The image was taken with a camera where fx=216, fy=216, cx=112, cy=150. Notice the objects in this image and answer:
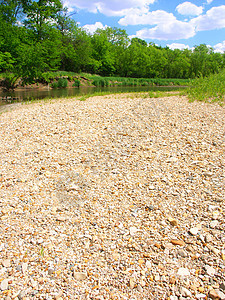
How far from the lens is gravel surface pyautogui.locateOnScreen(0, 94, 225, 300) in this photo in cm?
291

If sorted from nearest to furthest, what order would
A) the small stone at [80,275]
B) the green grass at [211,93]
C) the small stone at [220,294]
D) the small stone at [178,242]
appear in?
the small stone at [220,294]
the small stone at [80,275]
the small stone at [178,242]
the green grass at [211,93]

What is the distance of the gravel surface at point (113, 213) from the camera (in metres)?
2.91

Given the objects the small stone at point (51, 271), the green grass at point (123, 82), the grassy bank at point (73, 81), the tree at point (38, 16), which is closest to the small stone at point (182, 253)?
the small stone at point (51, 271)

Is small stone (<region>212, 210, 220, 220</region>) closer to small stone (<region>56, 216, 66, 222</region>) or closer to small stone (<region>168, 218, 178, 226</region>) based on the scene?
small stone (<region>168, 218, 178, 226</region>)

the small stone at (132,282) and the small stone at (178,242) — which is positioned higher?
the small stone at (178,242)

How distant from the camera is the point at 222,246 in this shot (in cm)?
331

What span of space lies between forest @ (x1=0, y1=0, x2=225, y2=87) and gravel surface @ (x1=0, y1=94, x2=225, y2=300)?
1630 cm

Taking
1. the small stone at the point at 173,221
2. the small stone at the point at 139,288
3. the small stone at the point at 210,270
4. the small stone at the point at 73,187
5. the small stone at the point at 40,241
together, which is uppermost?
the small stone at the point at 73,187

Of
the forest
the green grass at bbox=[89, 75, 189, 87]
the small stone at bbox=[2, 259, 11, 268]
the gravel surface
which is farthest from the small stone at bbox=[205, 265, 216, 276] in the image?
the green grass at bbox=[89, 75, 189, 87]

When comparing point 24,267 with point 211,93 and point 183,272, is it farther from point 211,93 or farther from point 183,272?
point 211,93

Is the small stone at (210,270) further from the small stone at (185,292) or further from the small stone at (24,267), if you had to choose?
the small stone at (24,267)

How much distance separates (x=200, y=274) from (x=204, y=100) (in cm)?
1104

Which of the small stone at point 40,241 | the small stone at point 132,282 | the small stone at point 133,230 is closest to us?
the small stone at point 132,282

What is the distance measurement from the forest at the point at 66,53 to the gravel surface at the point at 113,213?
16.3m
